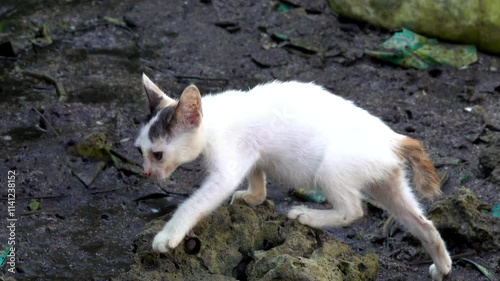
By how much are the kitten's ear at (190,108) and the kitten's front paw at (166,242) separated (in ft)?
2.17

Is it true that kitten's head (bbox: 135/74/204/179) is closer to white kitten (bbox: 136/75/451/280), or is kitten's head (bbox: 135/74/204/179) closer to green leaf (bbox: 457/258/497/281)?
white kitten (bbox: 136/75/451/280)

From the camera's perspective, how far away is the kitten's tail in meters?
5.24

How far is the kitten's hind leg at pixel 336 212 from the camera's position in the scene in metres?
5.10

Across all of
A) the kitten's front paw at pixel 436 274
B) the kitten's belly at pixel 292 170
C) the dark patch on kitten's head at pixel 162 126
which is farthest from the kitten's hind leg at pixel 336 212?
the dark patch on kitten's head at pixel 162 126

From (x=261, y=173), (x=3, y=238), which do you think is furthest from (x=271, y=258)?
(x=3, y=238)

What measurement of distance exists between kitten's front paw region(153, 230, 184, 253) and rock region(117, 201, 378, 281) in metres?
0.06

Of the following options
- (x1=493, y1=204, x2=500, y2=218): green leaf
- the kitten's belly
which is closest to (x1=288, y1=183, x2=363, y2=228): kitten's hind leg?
the kitten's belly

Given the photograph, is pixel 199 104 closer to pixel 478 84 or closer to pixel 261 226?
pixel 261 226

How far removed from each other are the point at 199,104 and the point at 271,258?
37.5 inches

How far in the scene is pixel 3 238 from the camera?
559 centimetres

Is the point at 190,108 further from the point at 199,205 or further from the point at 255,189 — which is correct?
the point at 255,189

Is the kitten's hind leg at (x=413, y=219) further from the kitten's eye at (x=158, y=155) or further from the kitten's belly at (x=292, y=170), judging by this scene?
the kitten's eye at (x=158, y=155)

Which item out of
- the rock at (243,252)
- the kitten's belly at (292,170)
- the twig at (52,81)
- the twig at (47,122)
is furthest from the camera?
the twig at (52,81)

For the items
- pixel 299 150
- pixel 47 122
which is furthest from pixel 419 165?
pixel 47 122
